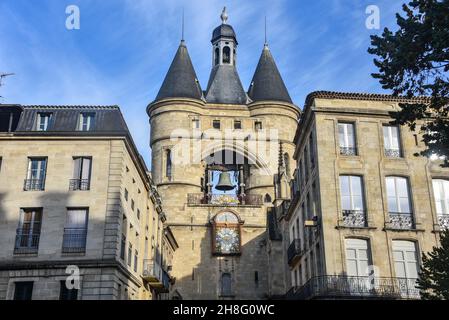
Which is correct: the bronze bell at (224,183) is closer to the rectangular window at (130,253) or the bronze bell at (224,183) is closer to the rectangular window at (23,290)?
the rectangular window at (130,253)

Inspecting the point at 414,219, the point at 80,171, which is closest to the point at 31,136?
the point at 80,171

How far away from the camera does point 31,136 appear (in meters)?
22.0

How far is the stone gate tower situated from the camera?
3778cm

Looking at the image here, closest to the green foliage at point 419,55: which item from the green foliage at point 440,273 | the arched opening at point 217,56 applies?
the green foliage at point 440,273

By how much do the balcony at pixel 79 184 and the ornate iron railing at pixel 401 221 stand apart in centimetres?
1091

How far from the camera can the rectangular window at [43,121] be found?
22656 mm

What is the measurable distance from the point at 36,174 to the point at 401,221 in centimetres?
1329

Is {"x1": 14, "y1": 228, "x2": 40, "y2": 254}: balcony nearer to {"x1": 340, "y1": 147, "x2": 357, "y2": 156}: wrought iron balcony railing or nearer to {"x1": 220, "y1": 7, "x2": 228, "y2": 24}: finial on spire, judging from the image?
{"x1": 340, "y1": 147, "x2": 357, "y2": 156}: wrought iron balcony railing

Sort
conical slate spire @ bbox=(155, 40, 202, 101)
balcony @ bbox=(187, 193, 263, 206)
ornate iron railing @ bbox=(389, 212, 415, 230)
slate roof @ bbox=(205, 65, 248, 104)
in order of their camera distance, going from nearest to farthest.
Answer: ornate iron railing @ bbox=(389, 212, 415, 230)
balcony @ bbox=(187, 193, 263, 206)
conical slate spire @ bbox=(155, 40, 202, 101)
slate roof @ bbox=(205, 65, 248, 104)

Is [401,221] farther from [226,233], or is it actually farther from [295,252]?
[226,233]

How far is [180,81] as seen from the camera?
144ft

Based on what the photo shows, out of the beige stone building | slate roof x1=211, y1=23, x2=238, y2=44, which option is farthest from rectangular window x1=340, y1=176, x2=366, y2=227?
slate roof x1=211, y1=23, x2=238, y2=44

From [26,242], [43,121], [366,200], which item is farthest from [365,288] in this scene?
[43,121]

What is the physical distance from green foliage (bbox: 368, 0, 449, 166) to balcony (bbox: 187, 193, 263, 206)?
2846cm
